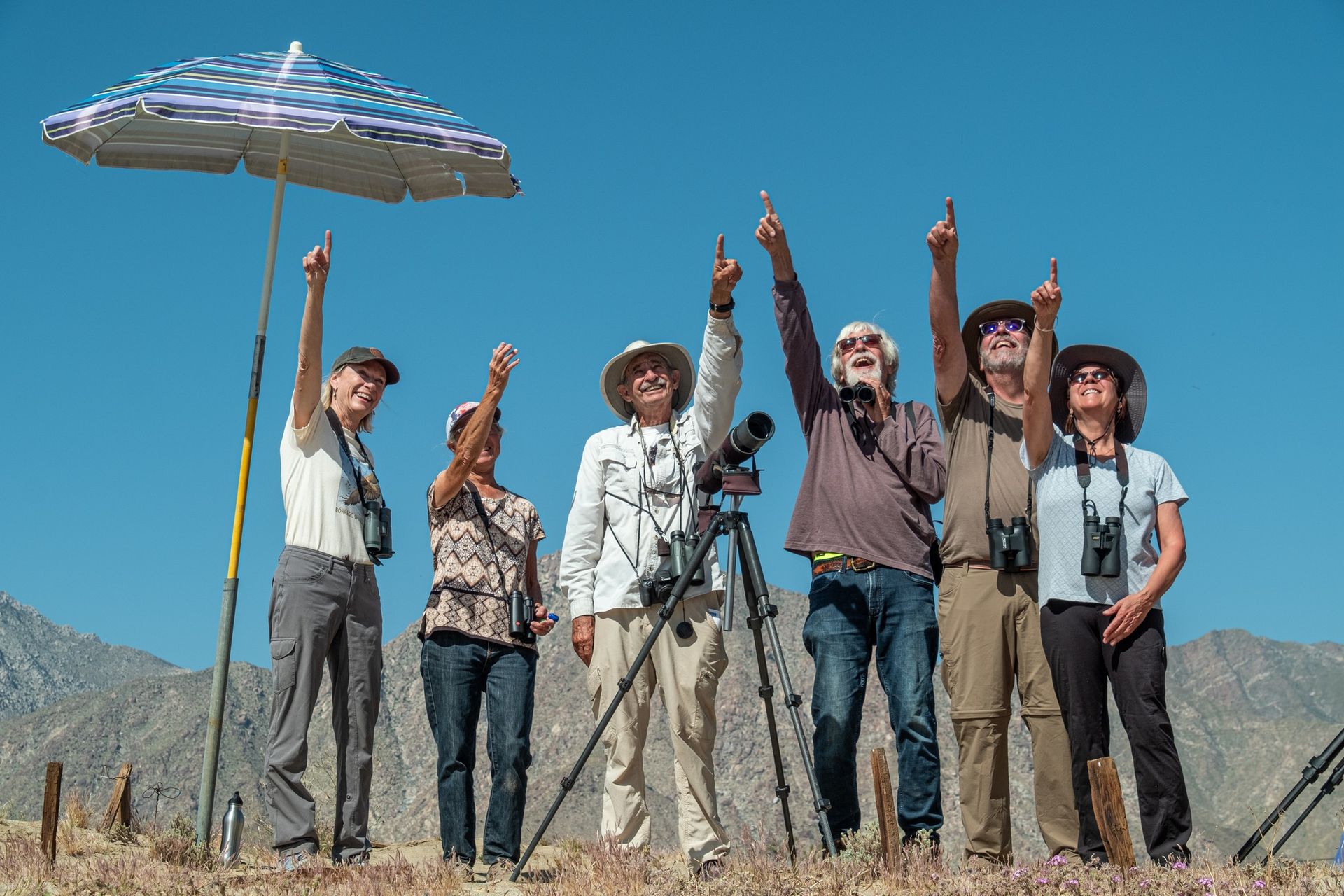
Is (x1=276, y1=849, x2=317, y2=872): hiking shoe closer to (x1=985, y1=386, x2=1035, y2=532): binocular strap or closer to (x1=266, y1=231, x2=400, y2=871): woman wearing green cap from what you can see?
(x1=266, y1=231, x2=400, y2=871): woman wearing green cap

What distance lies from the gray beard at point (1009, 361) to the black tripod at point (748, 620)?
139cm

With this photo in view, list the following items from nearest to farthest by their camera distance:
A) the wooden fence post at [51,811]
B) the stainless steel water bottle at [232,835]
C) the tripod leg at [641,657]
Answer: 1. the tripod leg at [641,657]
2. the wooden fence post at [51,811]
3. the stainless steel water bottle at [232,835]

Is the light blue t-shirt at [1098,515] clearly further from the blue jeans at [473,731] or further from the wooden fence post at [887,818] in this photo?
the blue jeans at [473,731]

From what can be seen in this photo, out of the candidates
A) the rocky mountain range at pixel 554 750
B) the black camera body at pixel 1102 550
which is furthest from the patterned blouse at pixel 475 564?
the rocky mountain range at pixel 554 750

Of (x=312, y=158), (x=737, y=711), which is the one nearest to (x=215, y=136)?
(x=312, y=158)

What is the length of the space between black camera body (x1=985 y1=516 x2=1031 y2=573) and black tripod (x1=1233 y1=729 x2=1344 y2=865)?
55.6 inches

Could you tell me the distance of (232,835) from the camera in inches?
234

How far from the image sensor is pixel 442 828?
20.6 feet

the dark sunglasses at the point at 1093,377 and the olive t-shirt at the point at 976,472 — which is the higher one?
the dark sunglasses at the point at 1093,377

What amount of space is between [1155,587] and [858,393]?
156cm

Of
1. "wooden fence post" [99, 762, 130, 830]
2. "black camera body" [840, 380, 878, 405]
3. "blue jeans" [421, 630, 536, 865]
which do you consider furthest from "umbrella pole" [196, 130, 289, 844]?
"black camera body" [840, 380, 878, 405]

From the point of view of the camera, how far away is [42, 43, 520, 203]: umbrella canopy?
19.0 ft

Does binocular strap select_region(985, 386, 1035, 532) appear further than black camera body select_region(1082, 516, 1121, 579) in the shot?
Yes

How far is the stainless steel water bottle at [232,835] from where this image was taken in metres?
5.89
